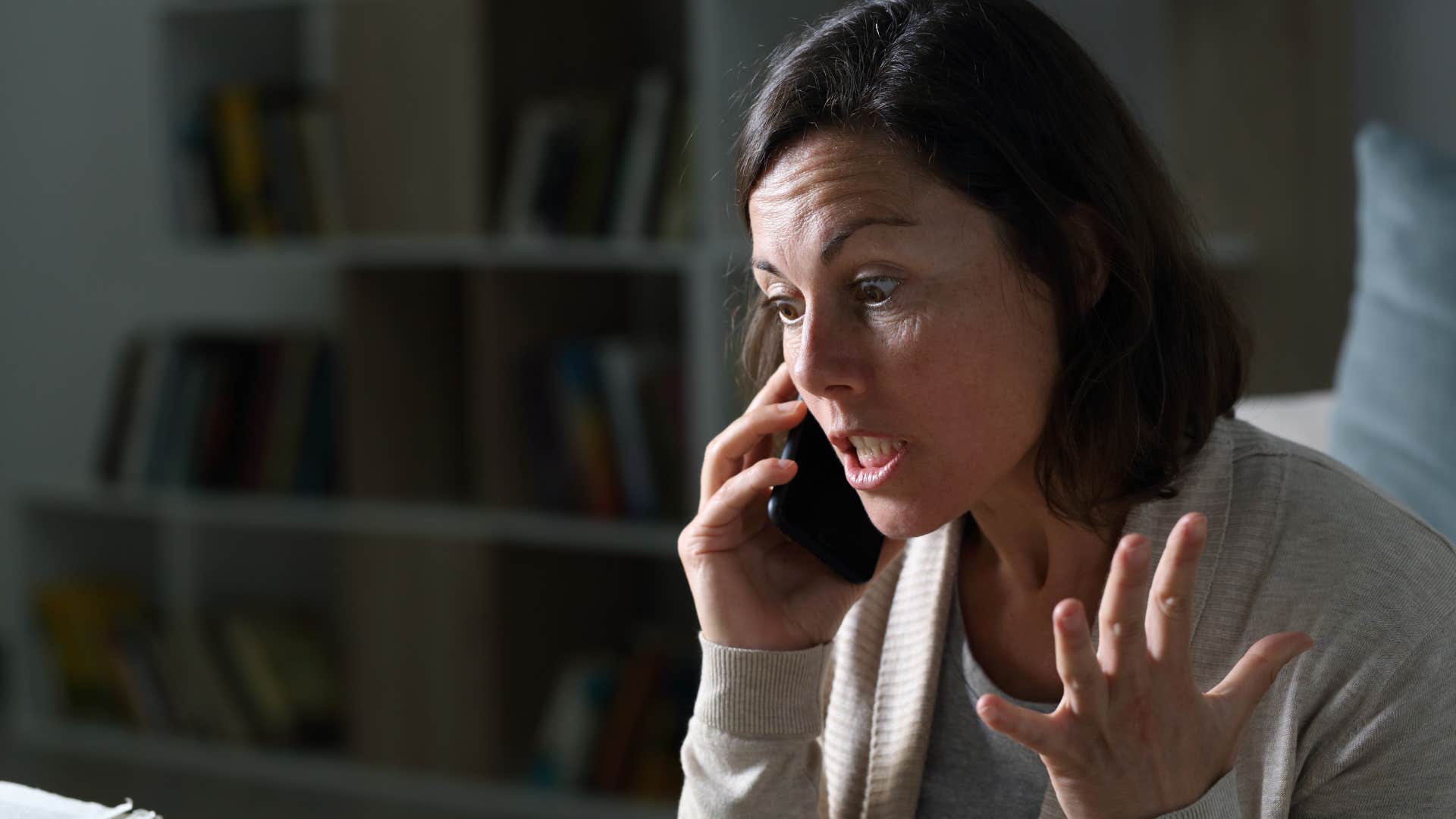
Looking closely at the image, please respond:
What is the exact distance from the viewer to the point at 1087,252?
975 mm

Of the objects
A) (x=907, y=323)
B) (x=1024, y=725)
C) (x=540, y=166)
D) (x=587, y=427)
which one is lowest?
(x=587, y=427)

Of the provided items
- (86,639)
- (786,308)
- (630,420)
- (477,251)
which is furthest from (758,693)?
(86,639)

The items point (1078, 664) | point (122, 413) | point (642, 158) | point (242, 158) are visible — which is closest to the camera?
point (1078, 664)

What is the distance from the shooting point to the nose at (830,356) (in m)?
0.96

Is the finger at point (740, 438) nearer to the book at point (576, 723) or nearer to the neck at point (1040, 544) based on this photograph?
the neck at point (1040, 544)

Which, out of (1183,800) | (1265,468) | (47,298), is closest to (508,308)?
(47,298)

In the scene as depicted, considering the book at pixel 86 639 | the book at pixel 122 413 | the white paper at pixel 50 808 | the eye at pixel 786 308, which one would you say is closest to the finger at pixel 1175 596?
the eye at pixel 786 308

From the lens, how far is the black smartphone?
46.2 inches

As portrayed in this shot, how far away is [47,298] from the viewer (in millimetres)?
3412

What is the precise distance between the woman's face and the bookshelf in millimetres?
1431

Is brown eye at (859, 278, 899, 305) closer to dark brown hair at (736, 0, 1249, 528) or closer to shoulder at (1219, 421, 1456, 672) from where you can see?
dark brown hair at (736, 0, 1249, 528)

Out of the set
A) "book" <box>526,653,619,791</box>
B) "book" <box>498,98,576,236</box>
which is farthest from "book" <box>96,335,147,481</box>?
"book" <box>526,653,619,791</box>

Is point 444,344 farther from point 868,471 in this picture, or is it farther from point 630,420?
point 868,471

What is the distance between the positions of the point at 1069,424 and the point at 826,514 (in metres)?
0.23
